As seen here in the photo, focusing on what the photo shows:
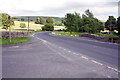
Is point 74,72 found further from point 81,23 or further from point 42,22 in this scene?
point 42,22

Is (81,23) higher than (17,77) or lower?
higher

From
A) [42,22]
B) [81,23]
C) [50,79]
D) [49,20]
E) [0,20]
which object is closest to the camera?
[50,79]

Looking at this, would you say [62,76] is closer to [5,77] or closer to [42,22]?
[5,77]

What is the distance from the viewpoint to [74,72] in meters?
7.59

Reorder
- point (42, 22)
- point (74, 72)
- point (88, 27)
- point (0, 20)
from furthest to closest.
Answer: point (42, 22)
point (0, 20)
point (88, 27)
point (74, 72)

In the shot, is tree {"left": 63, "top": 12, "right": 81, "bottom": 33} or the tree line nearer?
the tree line

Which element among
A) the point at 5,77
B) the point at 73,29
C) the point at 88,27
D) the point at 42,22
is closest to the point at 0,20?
the point at 73,29

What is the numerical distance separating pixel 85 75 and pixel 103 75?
2.79ft

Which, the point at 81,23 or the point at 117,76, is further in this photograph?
the point at 81,23

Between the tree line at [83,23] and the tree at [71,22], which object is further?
the tree at [71,22]

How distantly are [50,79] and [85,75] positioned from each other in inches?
68.2

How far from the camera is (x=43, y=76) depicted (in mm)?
6934

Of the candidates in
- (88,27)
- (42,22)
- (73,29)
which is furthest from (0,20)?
(42,22)

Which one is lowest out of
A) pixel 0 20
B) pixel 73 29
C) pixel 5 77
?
pixel 5 77
